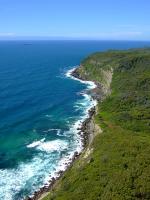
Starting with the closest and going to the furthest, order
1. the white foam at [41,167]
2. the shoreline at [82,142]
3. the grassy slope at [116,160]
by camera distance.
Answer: the grassy slope at [116,160], the shoreline at [82,142], the white foam at [41,167]

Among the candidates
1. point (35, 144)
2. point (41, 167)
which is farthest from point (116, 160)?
point (35, 144)

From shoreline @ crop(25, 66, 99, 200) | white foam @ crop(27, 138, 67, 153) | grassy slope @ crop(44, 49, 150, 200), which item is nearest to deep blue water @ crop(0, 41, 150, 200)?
white foam @ crop(27, 138, 67, 153)

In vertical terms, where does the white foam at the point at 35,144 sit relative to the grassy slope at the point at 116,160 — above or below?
below

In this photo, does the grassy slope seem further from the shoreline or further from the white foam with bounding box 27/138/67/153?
the white foam with bounding box 27/138/67/153

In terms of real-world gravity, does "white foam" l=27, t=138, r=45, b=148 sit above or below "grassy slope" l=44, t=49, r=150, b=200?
below

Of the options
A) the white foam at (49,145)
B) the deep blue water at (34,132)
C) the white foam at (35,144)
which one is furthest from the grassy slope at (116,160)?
the white foam at (35,144)

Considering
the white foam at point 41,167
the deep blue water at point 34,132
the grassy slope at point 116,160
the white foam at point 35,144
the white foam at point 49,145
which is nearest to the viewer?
the grassy slope at point 116,160

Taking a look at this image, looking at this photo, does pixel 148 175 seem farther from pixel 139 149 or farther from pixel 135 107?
pixel 135 107

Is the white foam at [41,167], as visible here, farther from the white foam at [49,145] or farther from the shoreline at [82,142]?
the shoreline at [82,142]

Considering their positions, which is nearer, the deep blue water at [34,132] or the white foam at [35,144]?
the deep blue water at [34,132]
